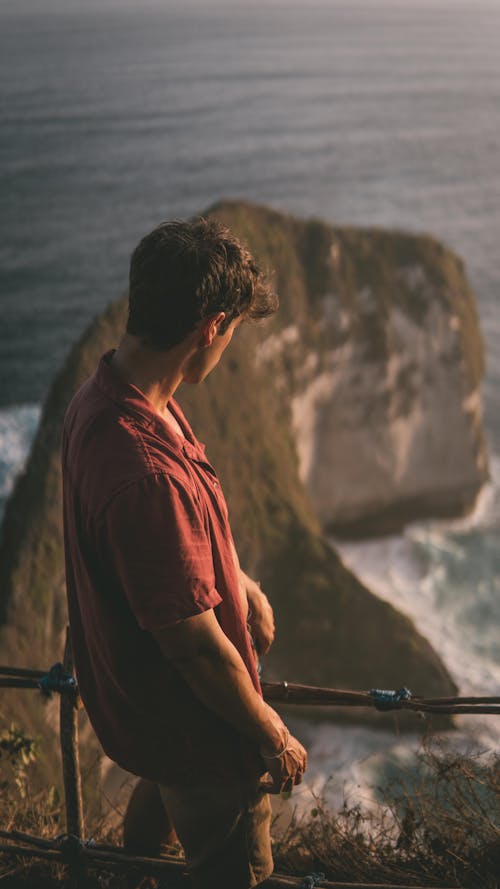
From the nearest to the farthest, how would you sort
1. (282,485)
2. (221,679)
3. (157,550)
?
(157,550)
(221,679)
(282,485)

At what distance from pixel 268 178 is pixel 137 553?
6182 centimetres

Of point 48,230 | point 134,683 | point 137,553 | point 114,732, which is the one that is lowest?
point 48,230

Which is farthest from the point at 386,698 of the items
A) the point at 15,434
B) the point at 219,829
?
the point at 15,434

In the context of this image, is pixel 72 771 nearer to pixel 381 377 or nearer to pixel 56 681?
pixel 56 681

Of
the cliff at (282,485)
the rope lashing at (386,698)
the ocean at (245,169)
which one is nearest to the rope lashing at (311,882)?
the rope lashing at (386,698)

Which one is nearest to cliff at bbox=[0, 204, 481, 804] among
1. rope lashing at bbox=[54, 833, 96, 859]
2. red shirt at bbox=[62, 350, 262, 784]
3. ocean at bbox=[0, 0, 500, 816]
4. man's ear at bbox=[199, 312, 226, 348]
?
ocean at bbox=[0, 0, 500, 816]

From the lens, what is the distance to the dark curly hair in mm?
2258

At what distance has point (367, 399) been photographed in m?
33.2

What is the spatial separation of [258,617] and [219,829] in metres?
0.70

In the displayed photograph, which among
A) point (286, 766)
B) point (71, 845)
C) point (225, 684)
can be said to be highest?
point (225, 684)

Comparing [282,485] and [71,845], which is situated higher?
[71,845]

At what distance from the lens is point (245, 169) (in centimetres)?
6184

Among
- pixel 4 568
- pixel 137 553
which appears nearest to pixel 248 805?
pixel 137 553

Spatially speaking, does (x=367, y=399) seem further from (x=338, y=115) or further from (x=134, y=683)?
(x=338, y=115)
